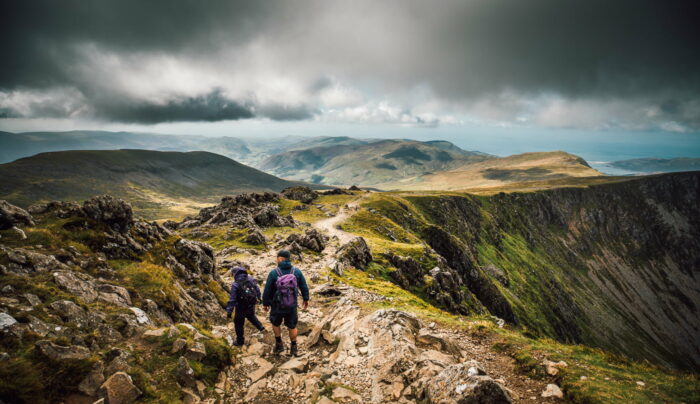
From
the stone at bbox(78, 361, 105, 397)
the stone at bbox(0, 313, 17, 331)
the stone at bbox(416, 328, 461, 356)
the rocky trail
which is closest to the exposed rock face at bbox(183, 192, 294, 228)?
the rocky trail

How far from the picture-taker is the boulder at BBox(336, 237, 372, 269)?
3753cm

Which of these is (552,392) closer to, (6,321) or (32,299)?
(6,321)

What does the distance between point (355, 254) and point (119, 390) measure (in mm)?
31933

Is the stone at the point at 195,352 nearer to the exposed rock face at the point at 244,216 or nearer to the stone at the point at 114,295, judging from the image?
the stone at the point at 114,295

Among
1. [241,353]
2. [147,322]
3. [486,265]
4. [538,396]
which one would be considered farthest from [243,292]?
[486,265]

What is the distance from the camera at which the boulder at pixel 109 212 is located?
18.4 meters

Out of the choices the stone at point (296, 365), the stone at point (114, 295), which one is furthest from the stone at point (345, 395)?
the stone at point (114, 295)

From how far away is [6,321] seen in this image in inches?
327

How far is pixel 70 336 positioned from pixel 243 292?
635 centimetres

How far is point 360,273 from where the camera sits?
1422 inches

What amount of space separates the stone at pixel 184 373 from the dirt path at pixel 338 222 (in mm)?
39175

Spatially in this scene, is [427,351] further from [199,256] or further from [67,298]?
[199,256]

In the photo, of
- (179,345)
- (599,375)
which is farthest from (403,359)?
(179,345)

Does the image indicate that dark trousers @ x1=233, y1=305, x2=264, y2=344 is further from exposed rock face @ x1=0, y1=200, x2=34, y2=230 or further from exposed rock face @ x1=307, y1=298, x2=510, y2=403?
exposed rock face @ x1=0, y1=200, x2=34, y2=230
